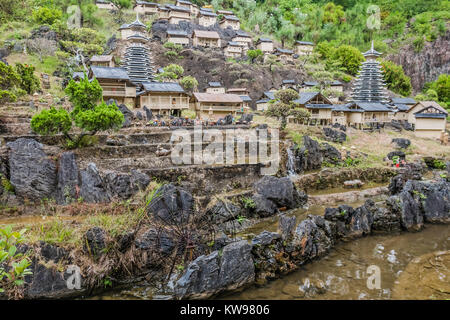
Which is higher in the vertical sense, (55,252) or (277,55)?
(277,55)

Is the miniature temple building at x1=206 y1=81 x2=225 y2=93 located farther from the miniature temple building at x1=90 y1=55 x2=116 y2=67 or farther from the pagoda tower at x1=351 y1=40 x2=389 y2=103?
the pagoda tower at x1=351 y1=40 x2=389 y2=103

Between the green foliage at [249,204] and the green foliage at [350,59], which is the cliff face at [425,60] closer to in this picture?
the green foliage at [350,59]

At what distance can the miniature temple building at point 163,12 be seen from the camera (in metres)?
74.7

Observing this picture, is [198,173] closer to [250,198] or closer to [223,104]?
[250,198]

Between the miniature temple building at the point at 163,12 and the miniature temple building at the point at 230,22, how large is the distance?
15227 mm

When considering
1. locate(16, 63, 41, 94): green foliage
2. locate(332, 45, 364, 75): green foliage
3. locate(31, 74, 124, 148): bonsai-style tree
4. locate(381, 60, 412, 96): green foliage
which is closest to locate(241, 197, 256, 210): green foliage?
locate(31, 74, 124, 148): bonsai-style tree

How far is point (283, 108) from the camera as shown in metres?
30.6

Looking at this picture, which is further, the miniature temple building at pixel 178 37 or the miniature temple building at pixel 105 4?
the miniature temple building at pixel 105 4

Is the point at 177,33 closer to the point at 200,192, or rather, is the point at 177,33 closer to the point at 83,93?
the point at 83,93

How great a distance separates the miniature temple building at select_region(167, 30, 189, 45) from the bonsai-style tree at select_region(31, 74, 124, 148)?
5130 cm

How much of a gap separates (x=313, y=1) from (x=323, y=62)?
163 feet

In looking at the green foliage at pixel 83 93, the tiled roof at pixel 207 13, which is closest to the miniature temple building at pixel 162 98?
the green foliage at pixel 83 93

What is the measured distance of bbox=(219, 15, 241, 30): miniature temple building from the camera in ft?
259
